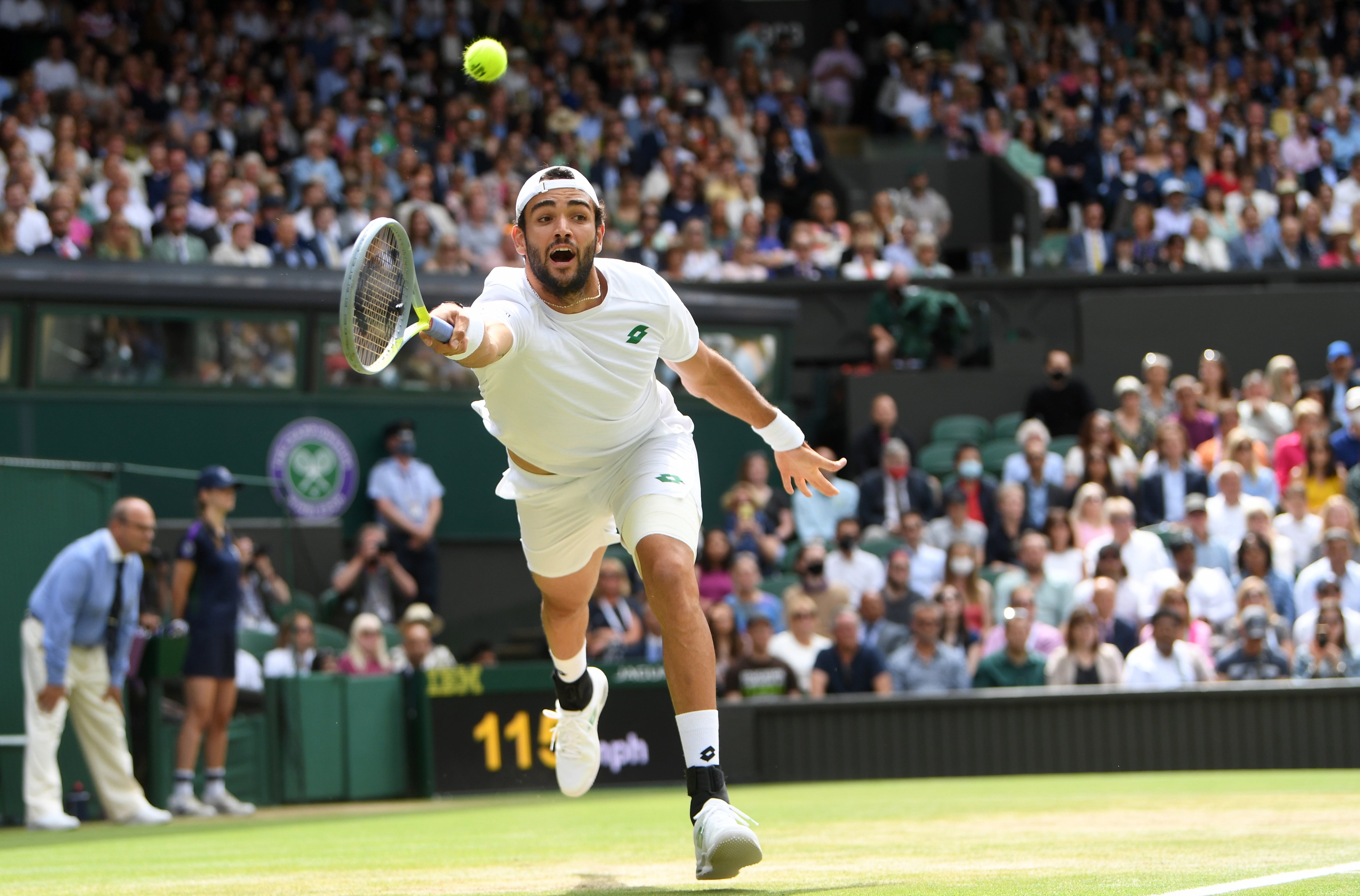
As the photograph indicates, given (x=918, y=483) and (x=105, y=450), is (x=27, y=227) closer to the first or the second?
(x=105, y=450)

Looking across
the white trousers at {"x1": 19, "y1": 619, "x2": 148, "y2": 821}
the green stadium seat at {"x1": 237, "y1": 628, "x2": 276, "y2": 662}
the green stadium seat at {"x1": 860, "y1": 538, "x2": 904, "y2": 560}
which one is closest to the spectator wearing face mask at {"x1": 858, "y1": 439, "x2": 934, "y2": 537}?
the green stadium seat at {"x1": 860, "y1": 538, "x2": 904, "y2": 560}

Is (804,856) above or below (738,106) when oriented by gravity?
below

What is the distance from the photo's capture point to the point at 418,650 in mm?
12781

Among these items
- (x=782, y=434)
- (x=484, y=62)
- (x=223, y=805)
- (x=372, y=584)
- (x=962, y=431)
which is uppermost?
(x=484, y=62)

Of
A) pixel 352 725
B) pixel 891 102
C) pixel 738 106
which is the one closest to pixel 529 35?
pixel 738 106

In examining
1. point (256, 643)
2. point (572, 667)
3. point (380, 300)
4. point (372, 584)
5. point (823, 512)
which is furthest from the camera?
point (823, 512)

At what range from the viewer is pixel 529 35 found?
21.7m

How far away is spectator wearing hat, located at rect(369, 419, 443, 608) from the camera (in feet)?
50.2

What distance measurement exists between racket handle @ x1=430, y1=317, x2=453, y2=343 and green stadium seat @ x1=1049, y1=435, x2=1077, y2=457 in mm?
11713

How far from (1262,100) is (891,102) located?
180 inches

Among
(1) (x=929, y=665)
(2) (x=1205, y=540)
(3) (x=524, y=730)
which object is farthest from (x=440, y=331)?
(2) (x=1205, y=540)

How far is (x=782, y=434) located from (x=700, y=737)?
131 centimetres

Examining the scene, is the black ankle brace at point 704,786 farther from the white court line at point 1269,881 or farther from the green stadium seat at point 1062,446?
the green stadium seat at point 1062,446

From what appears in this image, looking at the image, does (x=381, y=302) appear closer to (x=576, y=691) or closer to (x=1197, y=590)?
(x=576, y=691)
